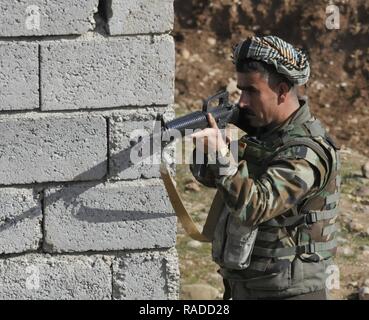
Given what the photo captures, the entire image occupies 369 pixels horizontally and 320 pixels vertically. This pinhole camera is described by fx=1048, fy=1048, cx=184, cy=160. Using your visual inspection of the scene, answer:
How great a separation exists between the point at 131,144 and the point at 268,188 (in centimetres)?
121

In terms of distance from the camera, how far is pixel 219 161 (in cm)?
407

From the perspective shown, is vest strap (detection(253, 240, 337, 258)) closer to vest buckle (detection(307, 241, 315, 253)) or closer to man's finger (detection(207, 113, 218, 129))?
vest buckle (detection(307, 241, 315, 253))

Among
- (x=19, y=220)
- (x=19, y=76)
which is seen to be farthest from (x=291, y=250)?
(x=19, y=76)

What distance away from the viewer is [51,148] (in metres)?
5.05

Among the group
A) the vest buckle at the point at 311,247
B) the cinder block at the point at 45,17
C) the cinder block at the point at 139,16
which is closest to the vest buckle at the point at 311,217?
the vest buckle at the point at 311,247

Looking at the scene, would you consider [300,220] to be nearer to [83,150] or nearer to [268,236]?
[268,236]

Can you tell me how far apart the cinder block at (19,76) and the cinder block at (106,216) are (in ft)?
1.52

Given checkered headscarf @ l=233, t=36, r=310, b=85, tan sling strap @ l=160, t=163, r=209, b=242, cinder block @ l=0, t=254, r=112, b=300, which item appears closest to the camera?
checkered headscarf @ l=233, t=36, r=310, b=85

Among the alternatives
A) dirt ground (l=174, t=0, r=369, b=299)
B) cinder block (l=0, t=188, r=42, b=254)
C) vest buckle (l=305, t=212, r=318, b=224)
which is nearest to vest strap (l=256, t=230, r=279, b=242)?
vest buckle (l=305, t=212, r=318, b=224)

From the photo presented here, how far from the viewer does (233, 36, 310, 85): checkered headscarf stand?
4.26 meters

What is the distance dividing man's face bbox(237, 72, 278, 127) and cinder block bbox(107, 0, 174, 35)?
2.69ft

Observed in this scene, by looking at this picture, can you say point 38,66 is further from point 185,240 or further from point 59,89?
point 185,240

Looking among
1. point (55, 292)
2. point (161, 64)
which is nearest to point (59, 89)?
point (161, 64)

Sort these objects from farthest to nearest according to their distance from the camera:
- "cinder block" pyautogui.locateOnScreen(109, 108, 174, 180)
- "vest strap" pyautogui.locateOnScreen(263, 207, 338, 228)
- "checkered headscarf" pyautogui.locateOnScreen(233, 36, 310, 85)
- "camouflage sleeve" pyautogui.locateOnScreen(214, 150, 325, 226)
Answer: "cinder block" pyautogui.locateOnScreen(109, 108, 174, 180)
"vest strap" pyautogui.locateOnScreen(263, 207, 338, 228)
"checkered headscarf" pyautogui.locateOnScreen(233, 36, 310, 85)
"camouflage sleeve" pyautogui.locateOnScreen(214, 150, 325, 226)
